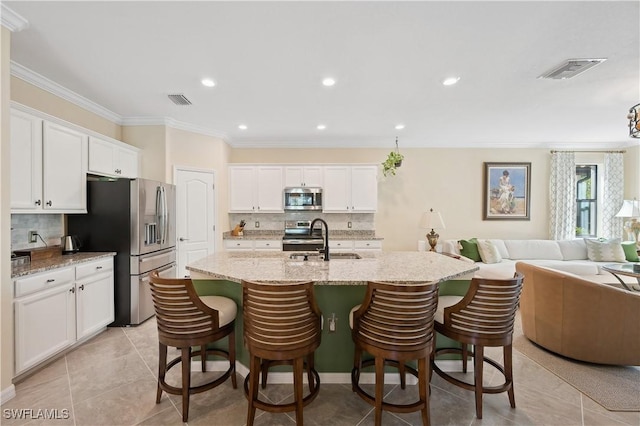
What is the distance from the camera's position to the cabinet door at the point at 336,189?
5.27 meters

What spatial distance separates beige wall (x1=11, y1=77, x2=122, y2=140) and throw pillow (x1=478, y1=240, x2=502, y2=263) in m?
6.25

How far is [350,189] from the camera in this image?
17.3 ft

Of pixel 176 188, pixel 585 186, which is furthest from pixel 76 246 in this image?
pixel 585 186

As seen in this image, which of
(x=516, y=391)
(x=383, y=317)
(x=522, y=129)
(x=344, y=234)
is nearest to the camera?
(x=383, y=317)

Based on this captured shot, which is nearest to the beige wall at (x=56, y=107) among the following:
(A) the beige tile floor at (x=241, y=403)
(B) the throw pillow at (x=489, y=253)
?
(A) the beige tile floor at (x=241, y=403)

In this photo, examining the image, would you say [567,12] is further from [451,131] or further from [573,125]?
[573,125]

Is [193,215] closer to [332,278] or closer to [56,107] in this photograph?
[56,107]

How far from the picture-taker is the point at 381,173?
5.60m

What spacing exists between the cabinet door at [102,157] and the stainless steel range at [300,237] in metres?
2.76

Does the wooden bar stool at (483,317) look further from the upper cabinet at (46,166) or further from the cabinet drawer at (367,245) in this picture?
the upper cabinet at (46,166)

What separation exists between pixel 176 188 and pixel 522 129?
19.2 ft

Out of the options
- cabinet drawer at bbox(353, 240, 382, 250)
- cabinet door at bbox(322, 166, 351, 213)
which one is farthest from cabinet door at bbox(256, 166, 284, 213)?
cabinet drawer at bbox(353, 240, 382, 250)

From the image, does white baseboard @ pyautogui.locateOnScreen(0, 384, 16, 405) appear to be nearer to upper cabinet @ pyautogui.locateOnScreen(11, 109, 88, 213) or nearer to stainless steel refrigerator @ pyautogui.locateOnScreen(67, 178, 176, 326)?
stainless steel refrigerator @ pyautogui.locateOnScreen(67, 178, 176, 326)

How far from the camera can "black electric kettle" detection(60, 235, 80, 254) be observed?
10.2ft
